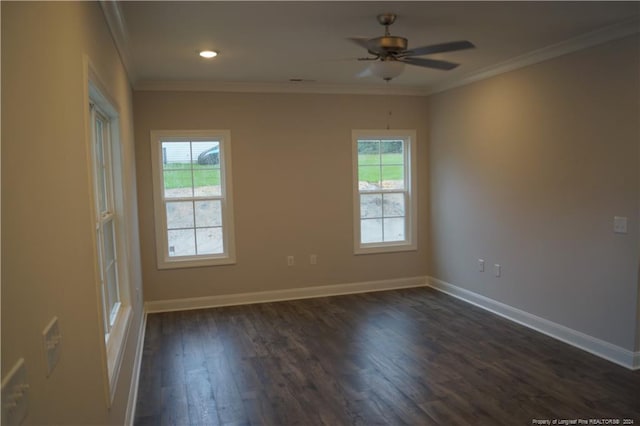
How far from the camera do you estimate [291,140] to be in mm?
5660

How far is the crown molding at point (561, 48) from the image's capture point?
344 centimetres

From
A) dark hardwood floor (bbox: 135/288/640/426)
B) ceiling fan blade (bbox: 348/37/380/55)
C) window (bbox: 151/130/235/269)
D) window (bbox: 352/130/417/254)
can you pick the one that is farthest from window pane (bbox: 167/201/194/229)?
ceiling fan blade (bbox: 348/37/380/55)

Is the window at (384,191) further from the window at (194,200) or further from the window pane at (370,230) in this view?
the window at (194,200)

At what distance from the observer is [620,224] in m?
3.60

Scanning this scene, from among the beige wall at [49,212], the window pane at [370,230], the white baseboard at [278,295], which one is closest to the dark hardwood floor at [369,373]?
the white baseboard at [278,295]

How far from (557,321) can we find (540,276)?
429mm

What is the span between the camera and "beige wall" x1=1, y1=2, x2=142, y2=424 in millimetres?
970


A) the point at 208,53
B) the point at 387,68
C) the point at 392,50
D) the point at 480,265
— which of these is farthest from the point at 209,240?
the point at 392,50

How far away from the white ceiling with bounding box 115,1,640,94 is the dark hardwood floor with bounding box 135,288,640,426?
2.56 m

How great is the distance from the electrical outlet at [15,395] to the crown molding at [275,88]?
466cm

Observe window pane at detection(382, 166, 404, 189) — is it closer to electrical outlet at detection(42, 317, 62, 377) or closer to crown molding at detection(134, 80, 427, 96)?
crown molding at detection(134, 80, 427, 96)

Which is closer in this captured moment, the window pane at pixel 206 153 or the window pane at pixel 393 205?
the window pane at pixel 206 153

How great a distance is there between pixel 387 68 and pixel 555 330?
9.41 feet

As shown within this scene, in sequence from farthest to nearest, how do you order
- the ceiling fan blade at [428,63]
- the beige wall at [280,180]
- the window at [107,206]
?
the beige wall at [280,180]
the ceiling fan blade at [428,63]
the window at [107,206]
